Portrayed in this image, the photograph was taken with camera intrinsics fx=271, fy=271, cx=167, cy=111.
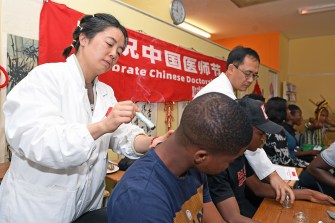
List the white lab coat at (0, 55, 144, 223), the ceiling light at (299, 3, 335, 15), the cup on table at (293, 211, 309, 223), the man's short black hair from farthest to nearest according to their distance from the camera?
1. the ceiling light at (299, 3, 335, 15)
2. the cup on table at (293, 211, 309, 223)
3. the white lab coat at (0, 55, 144, 223)
4. the man's short black hair

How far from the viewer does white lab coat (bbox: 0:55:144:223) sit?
85 cm

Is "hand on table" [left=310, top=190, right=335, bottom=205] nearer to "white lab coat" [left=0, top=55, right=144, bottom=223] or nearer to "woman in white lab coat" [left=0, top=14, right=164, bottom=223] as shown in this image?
"woman in white lab coat" [left=0, top=14, right=164, bottom=223]

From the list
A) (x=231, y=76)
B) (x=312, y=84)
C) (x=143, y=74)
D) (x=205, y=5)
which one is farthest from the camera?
(x=312, y=84)

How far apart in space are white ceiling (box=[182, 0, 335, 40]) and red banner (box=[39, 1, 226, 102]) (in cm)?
162

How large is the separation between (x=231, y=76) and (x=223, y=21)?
11.7 ft

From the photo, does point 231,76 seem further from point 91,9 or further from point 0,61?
point 0,61

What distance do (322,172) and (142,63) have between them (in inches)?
62.4

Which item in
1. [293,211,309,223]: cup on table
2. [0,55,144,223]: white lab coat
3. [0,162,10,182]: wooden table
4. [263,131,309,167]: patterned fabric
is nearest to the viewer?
[0,55,144,223]: white lab coat

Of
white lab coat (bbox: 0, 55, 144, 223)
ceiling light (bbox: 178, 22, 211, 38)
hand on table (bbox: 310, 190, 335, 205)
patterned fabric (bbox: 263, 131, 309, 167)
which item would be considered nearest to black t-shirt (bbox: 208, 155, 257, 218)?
hand on table (bbox: 310, 190, 335, 205)

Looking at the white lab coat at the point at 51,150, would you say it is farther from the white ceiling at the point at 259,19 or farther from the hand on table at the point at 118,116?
the white ceiling at the point at 259,19

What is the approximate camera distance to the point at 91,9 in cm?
196

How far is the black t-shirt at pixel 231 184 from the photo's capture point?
4.13 feet

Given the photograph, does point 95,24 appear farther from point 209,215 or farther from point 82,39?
point 209,215

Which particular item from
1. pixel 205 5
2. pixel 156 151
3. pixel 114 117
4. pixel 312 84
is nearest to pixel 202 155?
pixel 156 151
